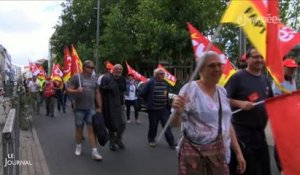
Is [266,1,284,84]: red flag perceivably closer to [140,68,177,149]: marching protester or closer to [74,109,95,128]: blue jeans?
[74,109,95,128]: blue jeans

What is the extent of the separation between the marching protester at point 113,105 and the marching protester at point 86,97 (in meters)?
1.03

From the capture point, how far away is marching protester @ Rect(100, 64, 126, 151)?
11586mm

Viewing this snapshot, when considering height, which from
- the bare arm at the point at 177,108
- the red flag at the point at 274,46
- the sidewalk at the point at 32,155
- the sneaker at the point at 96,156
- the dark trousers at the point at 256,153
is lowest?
the sidewalk at the point at 32,155

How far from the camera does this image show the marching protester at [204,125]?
4723mm

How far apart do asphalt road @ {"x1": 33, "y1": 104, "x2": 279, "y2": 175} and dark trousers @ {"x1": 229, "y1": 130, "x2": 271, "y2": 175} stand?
3.30 meters

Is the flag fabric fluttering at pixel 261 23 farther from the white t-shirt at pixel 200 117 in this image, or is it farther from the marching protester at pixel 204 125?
the white t-shirt at pixel 200 117

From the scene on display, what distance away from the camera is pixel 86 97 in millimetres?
10383

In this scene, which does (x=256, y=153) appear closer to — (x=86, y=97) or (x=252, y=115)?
(x=252, y=115)

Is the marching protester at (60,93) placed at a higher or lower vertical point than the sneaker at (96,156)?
higher

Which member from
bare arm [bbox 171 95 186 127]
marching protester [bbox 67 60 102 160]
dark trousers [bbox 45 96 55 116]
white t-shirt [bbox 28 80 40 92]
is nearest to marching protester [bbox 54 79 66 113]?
white t-shirt [bbox 28 80 40 92]

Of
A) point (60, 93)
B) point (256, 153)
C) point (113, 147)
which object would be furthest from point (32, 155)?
point (60, 93)

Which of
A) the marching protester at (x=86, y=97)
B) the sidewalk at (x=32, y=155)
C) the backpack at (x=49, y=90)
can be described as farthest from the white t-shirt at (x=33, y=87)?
the marching protester at (x=86, y=97)

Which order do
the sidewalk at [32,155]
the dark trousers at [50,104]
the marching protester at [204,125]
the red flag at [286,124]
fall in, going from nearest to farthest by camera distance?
the marching protester at [204,125] → the red flag at [286,124] → the sidewalk at [32,155] → the dark trousers at [50,104]

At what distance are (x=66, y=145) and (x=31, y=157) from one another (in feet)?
6.39
